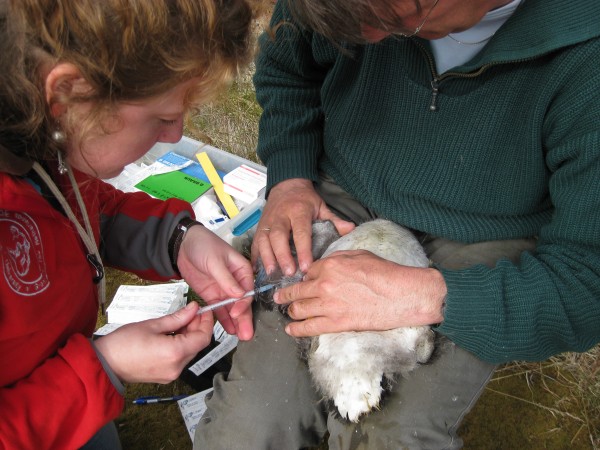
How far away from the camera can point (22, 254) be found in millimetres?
942

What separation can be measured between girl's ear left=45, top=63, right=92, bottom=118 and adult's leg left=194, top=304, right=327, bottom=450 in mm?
670

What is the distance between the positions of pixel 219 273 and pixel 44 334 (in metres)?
0.39

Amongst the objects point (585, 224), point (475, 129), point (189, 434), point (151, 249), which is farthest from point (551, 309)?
point (189, 434)

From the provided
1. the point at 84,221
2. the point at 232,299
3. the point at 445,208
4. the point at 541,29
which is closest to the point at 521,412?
the point at 445,208

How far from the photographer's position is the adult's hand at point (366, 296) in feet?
3.51

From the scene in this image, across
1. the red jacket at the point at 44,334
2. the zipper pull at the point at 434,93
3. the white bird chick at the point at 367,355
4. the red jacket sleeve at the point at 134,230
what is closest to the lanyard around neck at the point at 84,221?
the red jacket at the point at 44,334

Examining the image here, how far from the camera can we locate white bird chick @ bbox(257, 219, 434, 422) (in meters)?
1.01

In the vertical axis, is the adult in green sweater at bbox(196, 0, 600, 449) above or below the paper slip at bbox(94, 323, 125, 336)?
above

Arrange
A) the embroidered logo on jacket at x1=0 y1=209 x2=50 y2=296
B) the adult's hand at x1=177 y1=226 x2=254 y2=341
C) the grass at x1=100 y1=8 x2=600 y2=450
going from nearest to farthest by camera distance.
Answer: the embroidered logo on jacket at x1=0 y1=209 x2=50 y2=296, the adult's hand at x1=177 y1=226 x2=254 y2=341, the grass at x1=100 y1=8 x2=600 y2=450

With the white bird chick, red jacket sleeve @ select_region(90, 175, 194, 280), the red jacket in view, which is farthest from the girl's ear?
the white bird chick

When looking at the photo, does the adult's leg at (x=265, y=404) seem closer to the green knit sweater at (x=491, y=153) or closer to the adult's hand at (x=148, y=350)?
the adult's hand at (x=148, y=350)

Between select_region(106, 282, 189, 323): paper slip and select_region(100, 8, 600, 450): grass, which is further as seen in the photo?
select_region(106, 282, 189, 323): paper slip

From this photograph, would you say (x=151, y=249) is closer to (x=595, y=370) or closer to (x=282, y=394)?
(x=282, y=394)

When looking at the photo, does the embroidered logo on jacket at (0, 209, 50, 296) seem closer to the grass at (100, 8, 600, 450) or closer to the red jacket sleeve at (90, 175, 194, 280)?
the red jacket sleeve at (90, 175, 194, 280)
